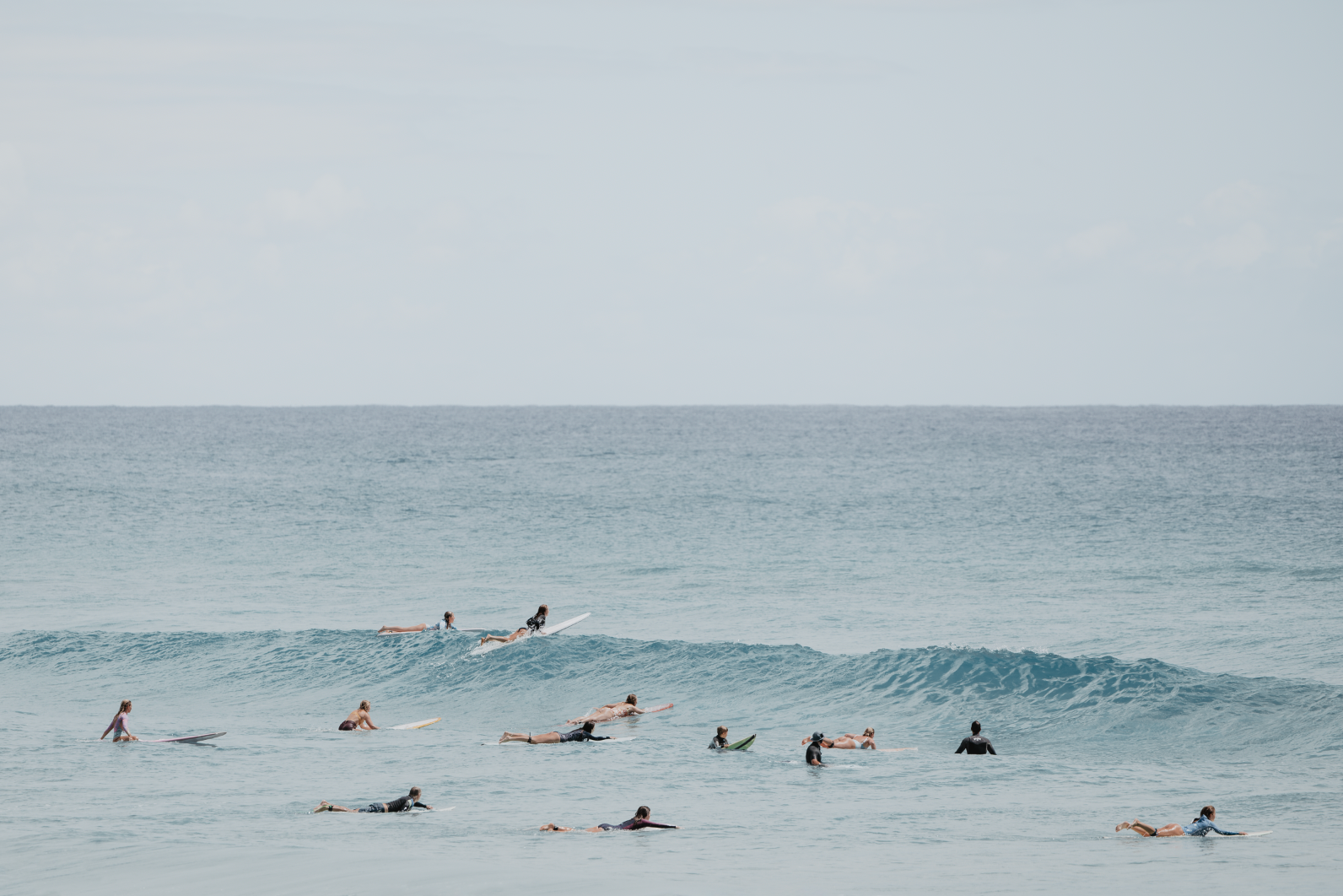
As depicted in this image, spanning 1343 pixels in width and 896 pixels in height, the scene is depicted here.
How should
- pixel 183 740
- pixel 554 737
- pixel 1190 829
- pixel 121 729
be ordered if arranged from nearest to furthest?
pixel 1190 829 → pixel 121 729 → pixel 183 740 → pixel 554 737

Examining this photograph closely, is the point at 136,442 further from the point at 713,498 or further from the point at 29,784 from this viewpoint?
the point at 29,784

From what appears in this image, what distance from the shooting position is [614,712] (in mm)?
30703

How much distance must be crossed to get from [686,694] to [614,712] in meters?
3.62

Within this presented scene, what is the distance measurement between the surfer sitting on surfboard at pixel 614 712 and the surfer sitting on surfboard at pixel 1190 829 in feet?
44.6

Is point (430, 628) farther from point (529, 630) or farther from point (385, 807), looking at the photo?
point (385, 807)

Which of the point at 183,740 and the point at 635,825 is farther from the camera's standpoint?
the point at 183,740

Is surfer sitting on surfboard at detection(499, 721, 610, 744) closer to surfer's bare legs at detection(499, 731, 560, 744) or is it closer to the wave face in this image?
surfer's bare legs at detection(499, 731, 560, 744)

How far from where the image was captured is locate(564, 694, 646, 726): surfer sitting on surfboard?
30.3 m

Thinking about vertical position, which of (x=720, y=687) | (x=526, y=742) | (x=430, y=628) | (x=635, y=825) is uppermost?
(x=430, y=628)

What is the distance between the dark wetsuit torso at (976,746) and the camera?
88.6 ft

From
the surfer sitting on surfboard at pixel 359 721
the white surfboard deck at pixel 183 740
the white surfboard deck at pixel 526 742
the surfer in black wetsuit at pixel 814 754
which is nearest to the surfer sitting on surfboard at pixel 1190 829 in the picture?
the surfer in black wetsuit at pixel 814 754

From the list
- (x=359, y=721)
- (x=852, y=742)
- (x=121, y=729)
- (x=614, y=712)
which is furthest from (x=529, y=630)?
(x=852, y=742)

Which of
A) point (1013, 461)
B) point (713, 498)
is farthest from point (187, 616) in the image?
point (1013, 461)

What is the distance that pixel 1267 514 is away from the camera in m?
76.0
